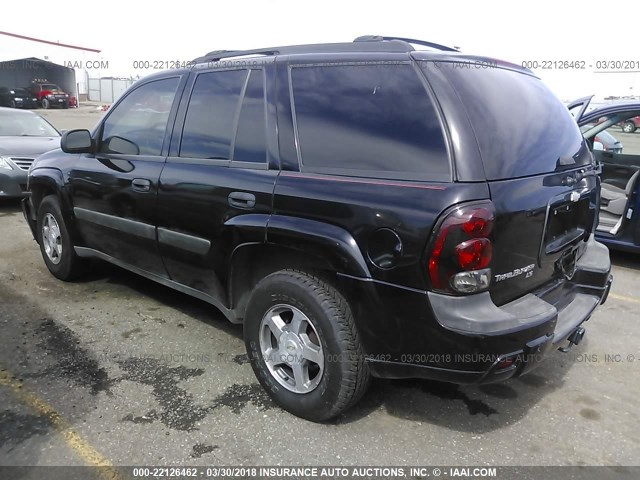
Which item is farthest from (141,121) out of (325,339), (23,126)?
(23,126)

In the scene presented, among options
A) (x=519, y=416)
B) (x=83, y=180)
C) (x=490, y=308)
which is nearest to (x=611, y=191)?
(x=519, y=416)

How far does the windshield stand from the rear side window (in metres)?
7.85

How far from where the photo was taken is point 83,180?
4238mm

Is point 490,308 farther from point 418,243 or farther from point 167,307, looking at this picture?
point 167,307

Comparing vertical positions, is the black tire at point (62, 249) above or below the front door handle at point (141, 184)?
below

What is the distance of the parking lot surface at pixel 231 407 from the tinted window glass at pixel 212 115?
1.38 metres

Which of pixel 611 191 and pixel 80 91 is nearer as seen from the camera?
pixel 611 191

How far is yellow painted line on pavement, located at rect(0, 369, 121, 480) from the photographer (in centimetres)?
250

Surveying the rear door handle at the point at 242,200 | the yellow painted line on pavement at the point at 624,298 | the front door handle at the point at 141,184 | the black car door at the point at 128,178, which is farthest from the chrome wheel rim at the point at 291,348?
the yellow painted line on pavement at the point at 624,298

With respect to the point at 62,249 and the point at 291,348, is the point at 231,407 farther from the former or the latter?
the point at 62,249

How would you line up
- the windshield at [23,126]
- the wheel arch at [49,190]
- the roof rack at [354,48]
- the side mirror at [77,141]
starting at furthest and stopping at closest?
the windshield at [23,126] → the wheel arch at [49,190] → the side mirror at [77,141] → the roof rack at [354,48]

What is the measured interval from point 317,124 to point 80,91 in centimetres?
5512

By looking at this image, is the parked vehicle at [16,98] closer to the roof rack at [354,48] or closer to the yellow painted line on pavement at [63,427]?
the roof rack at [354,48]

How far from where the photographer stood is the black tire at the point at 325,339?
2590 mm
